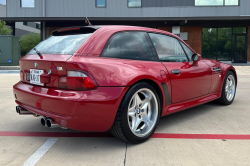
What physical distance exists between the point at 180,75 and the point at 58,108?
1.79 metres

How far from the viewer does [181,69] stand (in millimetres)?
3547

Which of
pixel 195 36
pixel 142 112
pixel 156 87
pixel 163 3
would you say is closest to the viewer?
pixel 142 112

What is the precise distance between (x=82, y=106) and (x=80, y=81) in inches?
10.2

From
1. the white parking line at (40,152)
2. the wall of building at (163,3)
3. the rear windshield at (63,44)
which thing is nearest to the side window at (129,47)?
the rear windshield at (63,44)

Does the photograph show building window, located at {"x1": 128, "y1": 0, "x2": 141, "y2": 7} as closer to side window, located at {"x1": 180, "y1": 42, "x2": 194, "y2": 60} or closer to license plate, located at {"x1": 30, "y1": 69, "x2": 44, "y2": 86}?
side window, located at {"x1": 180, "y1": 42, "x2": 194, "y2": 60}

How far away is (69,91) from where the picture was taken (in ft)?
8.34

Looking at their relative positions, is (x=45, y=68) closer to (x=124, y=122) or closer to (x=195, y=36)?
(x=124, y=122)

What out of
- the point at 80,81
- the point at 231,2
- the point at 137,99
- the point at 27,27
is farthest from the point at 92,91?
the point at 27,27

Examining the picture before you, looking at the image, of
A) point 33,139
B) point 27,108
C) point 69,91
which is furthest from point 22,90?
point 69,91

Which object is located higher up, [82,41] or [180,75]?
[82,41]

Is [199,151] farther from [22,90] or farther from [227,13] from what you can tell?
[227,13]

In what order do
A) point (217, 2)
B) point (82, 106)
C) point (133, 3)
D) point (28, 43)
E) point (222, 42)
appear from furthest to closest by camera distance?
point (28, 43) → point (222, 42) → point (133, 3) → point (217, 2) → point (82, 106)

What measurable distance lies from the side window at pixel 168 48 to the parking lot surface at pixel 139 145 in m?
1.01

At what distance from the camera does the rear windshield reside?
9.16 ft
